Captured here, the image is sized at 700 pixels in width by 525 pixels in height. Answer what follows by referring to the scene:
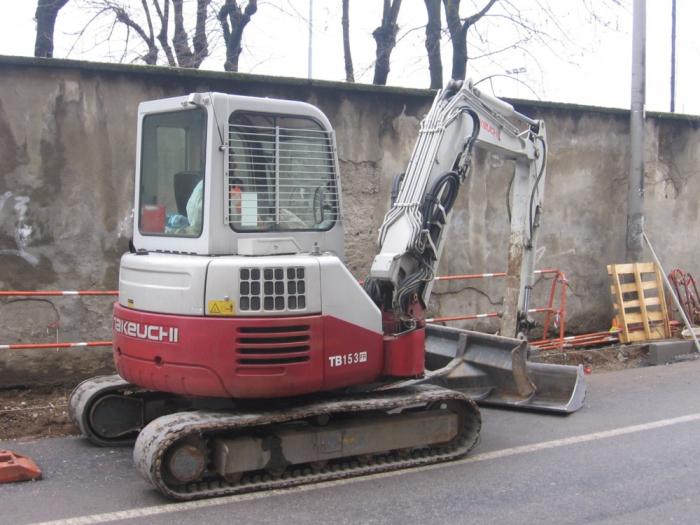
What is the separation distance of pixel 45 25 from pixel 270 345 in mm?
11897

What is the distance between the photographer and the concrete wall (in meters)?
8.77

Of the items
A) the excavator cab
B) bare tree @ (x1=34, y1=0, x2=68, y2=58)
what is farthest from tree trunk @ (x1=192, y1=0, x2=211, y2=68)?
the excavator cab

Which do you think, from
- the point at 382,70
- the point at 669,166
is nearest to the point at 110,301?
the point at 669,166

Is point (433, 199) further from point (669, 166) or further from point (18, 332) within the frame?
point (669, 166)

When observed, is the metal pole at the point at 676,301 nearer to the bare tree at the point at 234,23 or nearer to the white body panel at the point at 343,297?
the white body panel at the point at 343,297

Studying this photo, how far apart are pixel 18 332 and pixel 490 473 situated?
17.6 feet

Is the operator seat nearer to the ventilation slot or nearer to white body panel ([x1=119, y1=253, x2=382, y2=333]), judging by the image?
white body panel ([x1=119, y1=253, x2=382, y2=333])

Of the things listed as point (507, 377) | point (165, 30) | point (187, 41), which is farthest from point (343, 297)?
point (165, 30)

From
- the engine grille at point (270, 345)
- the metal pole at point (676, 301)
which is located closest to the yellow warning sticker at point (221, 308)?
the engine grille at point (270, 345)

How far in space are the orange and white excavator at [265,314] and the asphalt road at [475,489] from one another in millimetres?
227

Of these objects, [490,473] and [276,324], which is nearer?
[276,324]

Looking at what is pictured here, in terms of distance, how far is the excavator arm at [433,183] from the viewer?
6551 millimetres

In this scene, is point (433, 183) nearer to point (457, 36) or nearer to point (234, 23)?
point (457, 36)

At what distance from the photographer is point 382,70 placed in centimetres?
1877
